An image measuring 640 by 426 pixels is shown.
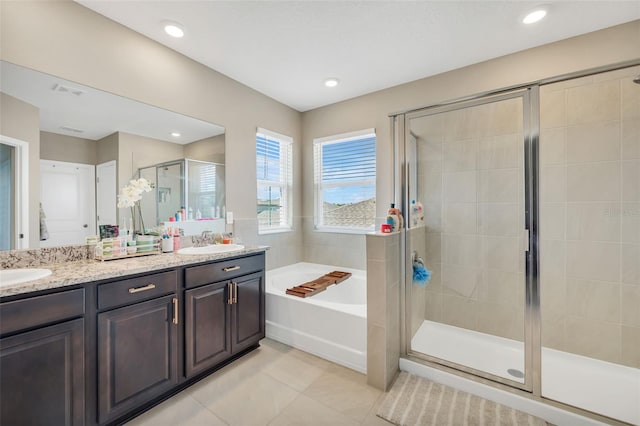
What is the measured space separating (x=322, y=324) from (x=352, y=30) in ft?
7.73

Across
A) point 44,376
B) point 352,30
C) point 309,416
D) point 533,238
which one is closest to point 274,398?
point 309,416

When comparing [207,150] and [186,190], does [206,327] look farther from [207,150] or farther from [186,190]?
[207,150]

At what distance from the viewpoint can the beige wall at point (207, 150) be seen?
2463 millimetres

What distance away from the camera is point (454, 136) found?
2.55 meters

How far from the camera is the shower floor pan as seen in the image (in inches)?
64.7

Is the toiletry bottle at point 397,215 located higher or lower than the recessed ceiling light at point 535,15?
lower

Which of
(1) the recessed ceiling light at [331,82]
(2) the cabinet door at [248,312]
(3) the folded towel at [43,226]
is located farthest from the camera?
(1) the recessed ceiling light at [331,82]

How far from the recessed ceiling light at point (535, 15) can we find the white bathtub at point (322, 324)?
245 cm

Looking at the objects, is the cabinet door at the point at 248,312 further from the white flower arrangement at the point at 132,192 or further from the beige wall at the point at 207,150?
the beige wall at the point at 207,150

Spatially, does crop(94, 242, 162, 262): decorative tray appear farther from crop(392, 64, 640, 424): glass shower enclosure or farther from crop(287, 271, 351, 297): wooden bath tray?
crop(392, 64, 640, 424): glass shower enclosure

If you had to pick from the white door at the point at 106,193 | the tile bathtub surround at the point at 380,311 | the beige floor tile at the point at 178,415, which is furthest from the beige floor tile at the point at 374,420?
the white door at the point at 106,193

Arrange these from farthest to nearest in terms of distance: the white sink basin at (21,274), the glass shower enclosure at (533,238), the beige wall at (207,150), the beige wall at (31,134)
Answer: the beige wall at (207,150) < the glass shower enclosure at (533,238) < the beige wall at (31,134) < the white sink basin at (21,274)

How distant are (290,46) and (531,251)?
2.35 meters

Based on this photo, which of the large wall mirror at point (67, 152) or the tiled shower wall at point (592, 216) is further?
the tiled shower wall at point (592, 216)
